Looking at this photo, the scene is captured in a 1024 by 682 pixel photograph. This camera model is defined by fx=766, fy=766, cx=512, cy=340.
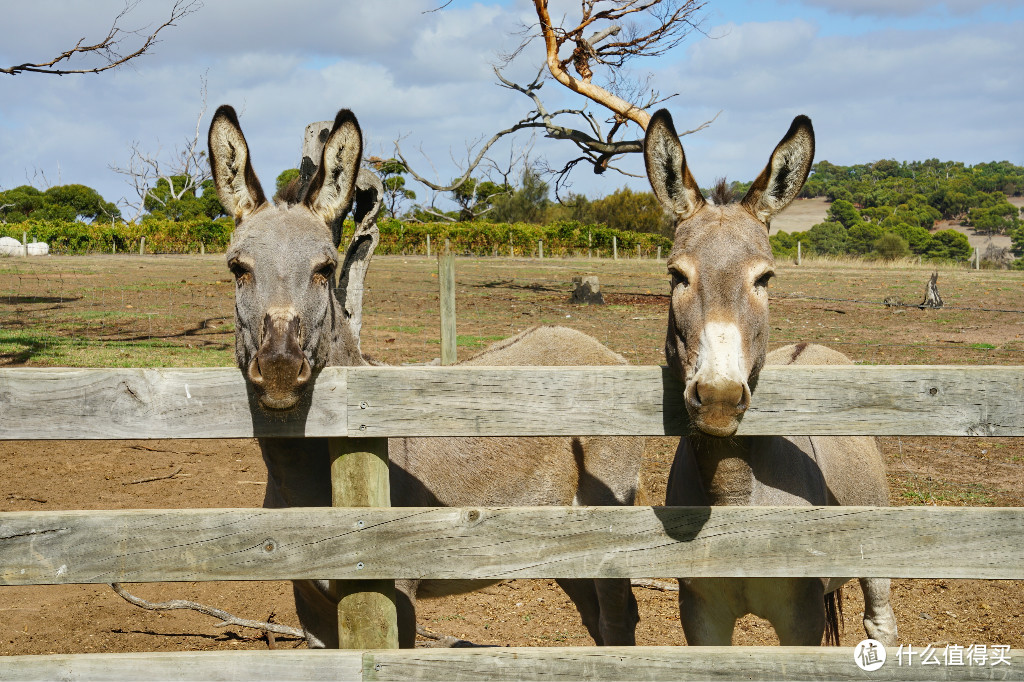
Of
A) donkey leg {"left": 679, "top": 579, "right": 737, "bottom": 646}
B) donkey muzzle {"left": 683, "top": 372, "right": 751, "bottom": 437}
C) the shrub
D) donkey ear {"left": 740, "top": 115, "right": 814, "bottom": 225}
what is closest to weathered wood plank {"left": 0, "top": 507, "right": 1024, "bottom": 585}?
donkey muzzle {"left": 683, "top": 372, "right": 751, "bottom": 437}

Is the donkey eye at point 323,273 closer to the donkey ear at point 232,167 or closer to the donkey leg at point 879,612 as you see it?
the donkey ear at point 232,167

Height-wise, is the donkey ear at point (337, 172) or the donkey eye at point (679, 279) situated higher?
the donkey ear at point (337, 172)

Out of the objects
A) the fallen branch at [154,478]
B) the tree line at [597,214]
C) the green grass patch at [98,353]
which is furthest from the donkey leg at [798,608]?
the tree line at [597,214]

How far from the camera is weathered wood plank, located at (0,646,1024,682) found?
255 cm

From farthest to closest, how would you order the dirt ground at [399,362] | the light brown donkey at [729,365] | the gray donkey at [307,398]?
the dirt ground at [399,362]
the gray donkey at [307,398]
the light brown donkey at [729,365]

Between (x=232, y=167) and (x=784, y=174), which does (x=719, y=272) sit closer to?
(x=784, y=174)

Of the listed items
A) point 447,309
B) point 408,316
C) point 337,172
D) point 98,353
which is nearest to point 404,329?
point 408,316

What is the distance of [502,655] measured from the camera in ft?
8.52

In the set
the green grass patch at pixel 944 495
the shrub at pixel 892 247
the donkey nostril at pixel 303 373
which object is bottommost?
the green grass patch at pixel 944 495

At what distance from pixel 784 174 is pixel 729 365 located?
3.36ft

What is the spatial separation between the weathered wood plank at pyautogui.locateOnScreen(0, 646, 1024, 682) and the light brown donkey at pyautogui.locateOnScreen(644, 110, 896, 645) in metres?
0.65

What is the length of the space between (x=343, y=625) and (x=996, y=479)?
6712mm

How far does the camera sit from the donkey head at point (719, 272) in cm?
240

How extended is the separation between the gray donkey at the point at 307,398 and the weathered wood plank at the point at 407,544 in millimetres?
490
